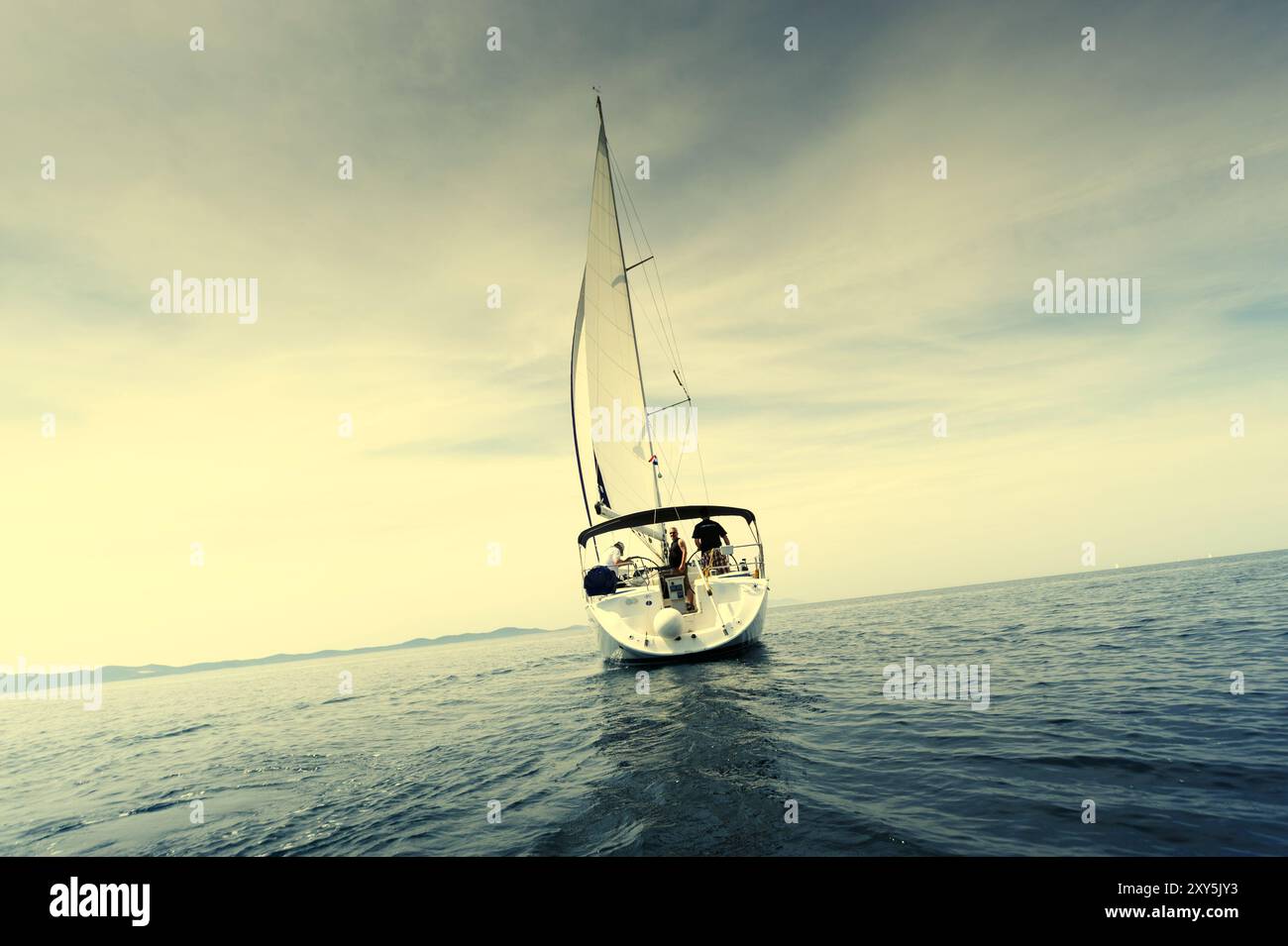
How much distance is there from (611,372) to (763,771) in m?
18.0

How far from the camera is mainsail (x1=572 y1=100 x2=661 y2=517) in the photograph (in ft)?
73.9

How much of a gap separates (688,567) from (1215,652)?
42.9 ft

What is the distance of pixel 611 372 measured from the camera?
74.2 feet

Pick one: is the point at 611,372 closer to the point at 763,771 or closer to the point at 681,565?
the point at 681,565

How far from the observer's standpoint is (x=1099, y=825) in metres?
4.61

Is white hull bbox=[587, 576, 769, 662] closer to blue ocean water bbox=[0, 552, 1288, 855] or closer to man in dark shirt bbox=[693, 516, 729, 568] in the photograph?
blue ocean water bbox=[0, 552, 1288, 855]

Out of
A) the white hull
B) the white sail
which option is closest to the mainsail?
the white sail

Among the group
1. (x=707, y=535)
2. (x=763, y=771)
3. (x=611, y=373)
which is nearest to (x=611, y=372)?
(x=611, y=373)

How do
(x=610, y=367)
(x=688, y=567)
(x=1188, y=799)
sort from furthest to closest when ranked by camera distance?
(x=610, y=367)
(x=688, y=567)
(x=1188, y=799)

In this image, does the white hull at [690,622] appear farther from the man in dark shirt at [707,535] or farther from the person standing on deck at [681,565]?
the man in dark shirt at [707,535]
